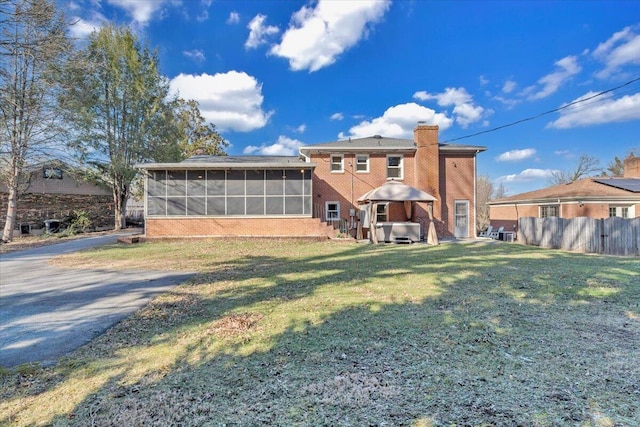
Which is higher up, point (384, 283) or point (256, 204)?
point (256, 204)

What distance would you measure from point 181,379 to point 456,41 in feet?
61.4

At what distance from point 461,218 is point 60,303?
1765 cm

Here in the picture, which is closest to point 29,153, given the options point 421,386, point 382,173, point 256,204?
point 256,204

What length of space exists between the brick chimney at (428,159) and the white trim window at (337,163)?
4.06m

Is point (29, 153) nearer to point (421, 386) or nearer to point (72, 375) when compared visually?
point (72, 375)

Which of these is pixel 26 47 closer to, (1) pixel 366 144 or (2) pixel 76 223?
(1) pixel 366 144

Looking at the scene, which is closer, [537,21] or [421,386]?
[421,386]

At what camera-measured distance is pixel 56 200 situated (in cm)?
2277

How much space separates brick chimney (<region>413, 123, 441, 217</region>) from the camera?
681 inches

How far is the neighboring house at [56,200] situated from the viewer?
793 inches

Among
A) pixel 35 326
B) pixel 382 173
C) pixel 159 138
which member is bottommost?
pixel 35 326

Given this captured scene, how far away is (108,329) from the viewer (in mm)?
4234

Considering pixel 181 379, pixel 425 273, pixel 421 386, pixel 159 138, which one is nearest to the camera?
pixel 421 386

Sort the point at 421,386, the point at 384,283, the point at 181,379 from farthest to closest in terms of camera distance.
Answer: the point at 384,283 < the point at 181,379 < the point at 421,386
